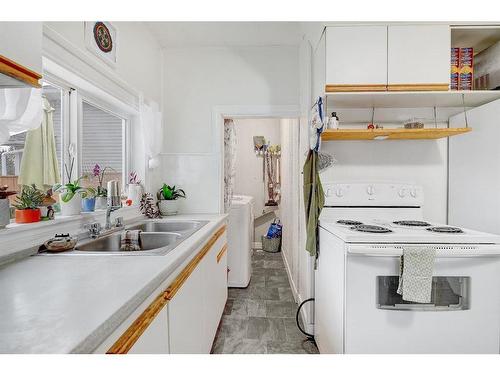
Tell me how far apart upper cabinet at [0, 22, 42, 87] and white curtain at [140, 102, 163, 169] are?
4.98 ft

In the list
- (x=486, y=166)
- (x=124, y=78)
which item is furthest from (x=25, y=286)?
(x=486, y=166)

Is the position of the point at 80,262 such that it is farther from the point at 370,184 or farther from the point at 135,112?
the point at 370,184

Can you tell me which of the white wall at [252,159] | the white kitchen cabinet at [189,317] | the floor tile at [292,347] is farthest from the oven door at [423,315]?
the white wall at [252,159]

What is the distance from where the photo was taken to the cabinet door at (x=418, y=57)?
178 cm

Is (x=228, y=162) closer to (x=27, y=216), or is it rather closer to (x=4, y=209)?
(x=27, y=216)

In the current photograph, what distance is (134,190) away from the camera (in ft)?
7.84

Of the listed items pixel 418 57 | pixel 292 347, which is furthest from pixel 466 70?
pixel 292 347

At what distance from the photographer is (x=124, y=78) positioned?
7.02 ft

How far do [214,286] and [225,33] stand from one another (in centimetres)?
222

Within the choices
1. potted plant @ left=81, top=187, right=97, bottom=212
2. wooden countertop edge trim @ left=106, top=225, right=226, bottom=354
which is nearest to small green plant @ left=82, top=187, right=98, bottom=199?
potted plant @ left=81, top=187, right=97, bottom=212

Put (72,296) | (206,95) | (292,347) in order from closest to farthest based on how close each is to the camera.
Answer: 1. (72,296)
2. (292,347)
3. (206,95)

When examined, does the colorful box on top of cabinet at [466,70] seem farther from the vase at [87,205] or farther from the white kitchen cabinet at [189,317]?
the vase at [87,205]

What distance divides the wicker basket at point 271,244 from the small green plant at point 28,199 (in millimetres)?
3659

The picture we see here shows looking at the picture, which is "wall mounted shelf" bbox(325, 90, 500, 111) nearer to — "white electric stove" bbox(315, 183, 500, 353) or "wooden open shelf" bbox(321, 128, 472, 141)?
"wooden open shelf" bbox(321, 128, 472, 141)
